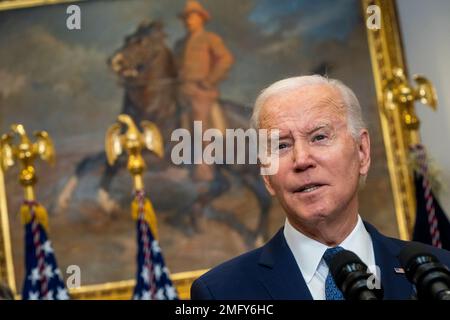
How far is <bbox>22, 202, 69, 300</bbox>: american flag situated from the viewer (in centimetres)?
822

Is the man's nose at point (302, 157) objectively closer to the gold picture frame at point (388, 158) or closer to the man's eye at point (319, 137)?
the man's eye at point (319, 137)

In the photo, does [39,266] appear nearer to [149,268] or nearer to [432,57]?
[149,268]

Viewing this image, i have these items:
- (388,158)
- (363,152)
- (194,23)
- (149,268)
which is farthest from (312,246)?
(194,23)

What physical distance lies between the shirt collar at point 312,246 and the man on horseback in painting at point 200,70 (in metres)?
6.44

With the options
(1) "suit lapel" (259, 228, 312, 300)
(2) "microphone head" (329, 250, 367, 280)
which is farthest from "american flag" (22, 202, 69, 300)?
(2) "microphone head" (329, 250, 367, 280)

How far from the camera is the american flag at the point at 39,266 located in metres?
8.22

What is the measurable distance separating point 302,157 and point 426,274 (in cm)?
91

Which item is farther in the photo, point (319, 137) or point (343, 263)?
point (319, 137)

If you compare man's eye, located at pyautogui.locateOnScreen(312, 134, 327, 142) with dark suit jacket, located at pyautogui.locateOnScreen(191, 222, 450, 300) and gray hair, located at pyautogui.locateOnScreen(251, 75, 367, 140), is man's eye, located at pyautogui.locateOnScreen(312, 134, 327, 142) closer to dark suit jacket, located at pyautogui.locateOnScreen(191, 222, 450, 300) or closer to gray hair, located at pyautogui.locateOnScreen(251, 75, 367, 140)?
gray hair, located at pyautogui.locateOnScreen(251, 75, 367, 140)

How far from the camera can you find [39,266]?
828 cm

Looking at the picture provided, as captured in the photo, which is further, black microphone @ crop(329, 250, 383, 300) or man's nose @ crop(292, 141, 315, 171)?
man's nose @ crop(292, 141, 315, 171)

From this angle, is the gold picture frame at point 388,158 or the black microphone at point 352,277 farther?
the gold picture frame at point 388,158

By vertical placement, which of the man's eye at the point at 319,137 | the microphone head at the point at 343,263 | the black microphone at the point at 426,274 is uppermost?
the man's eye at the point at 319,137

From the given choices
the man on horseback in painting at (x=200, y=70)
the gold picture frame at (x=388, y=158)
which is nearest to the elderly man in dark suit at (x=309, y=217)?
the gold picture frame at (x=388, y=158)
